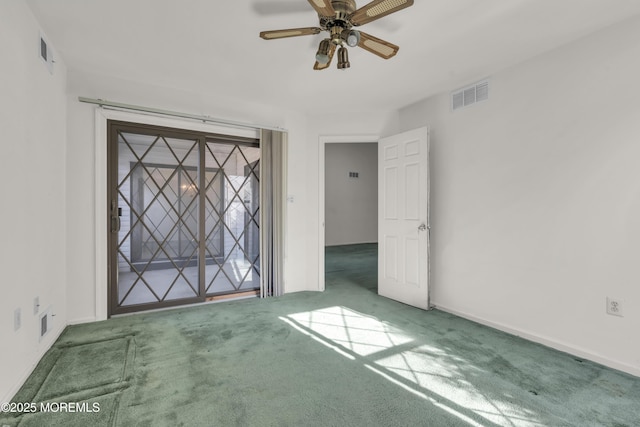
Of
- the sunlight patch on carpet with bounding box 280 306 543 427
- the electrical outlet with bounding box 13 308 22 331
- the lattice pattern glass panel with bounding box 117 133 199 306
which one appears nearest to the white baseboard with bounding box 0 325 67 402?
the electrical outlet with bounding box 13 308 22 331

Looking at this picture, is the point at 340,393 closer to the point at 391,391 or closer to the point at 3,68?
the point at 391,391

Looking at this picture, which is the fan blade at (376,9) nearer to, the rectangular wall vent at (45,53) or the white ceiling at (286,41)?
the white ceiling at (286,41)

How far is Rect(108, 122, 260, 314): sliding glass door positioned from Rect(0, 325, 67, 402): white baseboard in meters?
0.56

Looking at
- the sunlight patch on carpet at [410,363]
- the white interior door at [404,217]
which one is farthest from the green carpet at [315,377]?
the white interior door at [404,217]

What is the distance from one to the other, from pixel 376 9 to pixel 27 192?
97.9 inches

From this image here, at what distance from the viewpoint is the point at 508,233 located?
2.81 metres

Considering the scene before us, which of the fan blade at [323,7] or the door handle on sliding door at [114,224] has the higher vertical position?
the fan blade at [323,7]

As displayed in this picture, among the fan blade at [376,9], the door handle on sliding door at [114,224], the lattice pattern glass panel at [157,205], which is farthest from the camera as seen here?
the lattice pattern glass panel at [157,205]

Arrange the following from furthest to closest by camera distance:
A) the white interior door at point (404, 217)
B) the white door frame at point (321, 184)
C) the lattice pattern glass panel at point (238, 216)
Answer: the white door frame at point (321, 184) < the lattice pattern glass panel at point (238, 216) < the white interior door at point (404, 217)

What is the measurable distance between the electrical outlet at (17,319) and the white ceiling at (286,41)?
1983 millimetres

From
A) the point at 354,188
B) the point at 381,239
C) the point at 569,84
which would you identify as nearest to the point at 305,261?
the point at 381,239

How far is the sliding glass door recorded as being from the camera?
3.29 meters

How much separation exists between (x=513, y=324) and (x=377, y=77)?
2678 millimetres

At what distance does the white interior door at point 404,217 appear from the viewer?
3430mm
